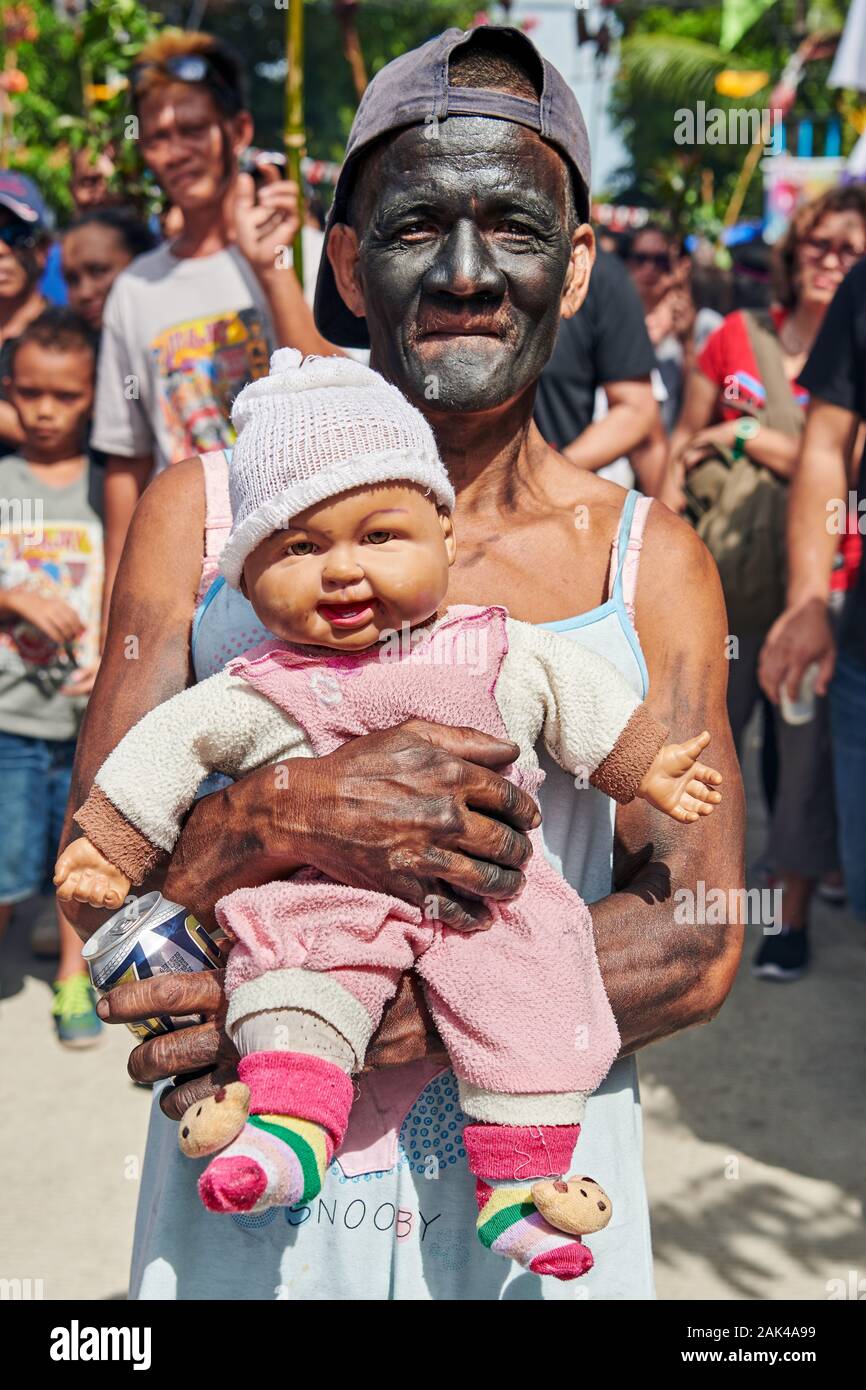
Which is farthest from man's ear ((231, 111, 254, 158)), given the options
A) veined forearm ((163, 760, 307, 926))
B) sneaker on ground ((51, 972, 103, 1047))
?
veined forearm ((163, 760, 307, 926))

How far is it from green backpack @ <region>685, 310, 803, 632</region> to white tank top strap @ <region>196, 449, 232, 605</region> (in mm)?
3408

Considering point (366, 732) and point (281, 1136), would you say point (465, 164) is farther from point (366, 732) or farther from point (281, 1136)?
point (281, 1136)

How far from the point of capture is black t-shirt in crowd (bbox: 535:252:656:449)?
5.20m

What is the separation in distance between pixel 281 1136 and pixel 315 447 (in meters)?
0.81

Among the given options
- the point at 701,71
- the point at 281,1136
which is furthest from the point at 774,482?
the point at 701,71

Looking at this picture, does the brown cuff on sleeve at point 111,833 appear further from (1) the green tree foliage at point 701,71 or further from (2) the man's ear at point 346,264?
(1) the green tree foliage at point 701,71

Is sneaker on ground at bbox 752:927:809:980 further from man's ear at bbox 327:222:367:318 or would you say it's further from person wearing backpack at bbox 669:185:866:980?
man's ear at bbox 327:222:367:318

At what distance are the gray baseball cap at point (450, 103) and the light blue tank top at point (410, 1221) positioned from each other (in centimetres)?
61

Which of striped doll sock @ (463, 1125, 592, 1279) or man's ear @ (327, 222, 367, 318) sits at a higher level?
man's ear @ (327, 222, 367, 318)

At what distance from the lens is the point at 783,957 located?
18.3 feet

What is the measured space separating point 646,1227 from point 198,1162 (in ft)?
2.05
